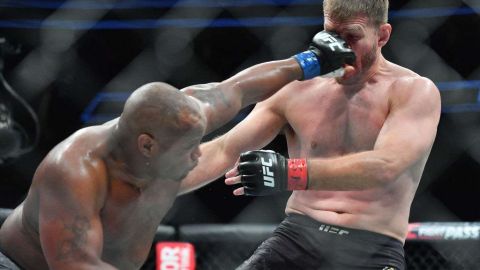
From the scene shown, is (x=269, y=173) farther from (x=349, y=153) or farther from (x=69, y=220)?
(x=69, y=220)

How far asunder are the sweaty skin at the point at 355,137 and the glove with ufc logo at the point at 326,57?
2.2 inches

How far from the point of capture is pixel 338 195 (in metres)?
2.45

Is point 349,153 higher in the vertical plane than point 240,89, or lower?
lower

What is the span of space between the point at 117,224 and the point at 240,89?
507 mm

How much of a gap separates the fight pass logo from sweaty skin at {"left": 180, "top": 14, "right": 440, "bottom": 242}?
69 cm

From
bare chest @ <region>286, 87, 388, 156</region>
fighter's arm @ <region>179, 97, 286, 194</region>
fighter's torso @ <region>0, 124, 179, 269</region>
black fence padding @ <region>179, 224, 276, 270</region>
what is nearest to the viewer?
fighter's torso @ <region>0, 124, 179, 269</region>

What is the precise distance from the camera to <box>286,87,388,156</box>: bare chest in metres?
2.44

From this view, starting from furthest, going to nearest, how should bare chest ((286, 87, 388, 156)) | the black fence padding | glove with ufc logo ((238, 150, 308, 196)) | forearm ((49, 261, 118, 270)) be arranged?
1. the black fence padding
2. bare chest ((286, 87, 388, 156))
3. glove with ufc logo ((238, 150, 308, 196))
4. forearm ((49, 261, 118, 270))

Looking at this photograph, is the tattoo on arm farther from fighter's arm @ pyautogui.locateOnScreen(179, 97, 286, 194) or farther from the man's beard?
the man's beard

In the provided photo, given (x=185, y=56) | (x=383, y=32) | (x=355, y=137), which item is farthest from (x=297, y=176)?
(x=185, y=56)

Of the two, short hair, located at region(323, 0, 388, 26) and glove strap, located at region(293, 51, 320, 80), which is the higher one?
short hair, located at region(323, 0, 388, 26)

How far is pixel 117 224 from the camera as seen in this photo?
6.70 feet

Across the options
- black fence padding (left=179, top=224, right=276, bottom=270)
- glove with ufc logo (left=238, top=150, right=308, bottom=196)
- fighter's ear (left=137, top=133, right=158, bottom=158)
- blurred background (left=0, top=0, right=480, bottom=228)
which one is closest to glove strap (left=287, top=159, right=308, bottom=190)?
glove with ufc logo (left=238, top=150, right=308, bottom=196)

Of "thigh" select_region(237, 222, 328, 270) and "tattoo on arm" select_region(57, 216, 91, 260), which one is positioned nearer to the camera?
"tattoo on arm" select_region(57, 216, 91, 260)
